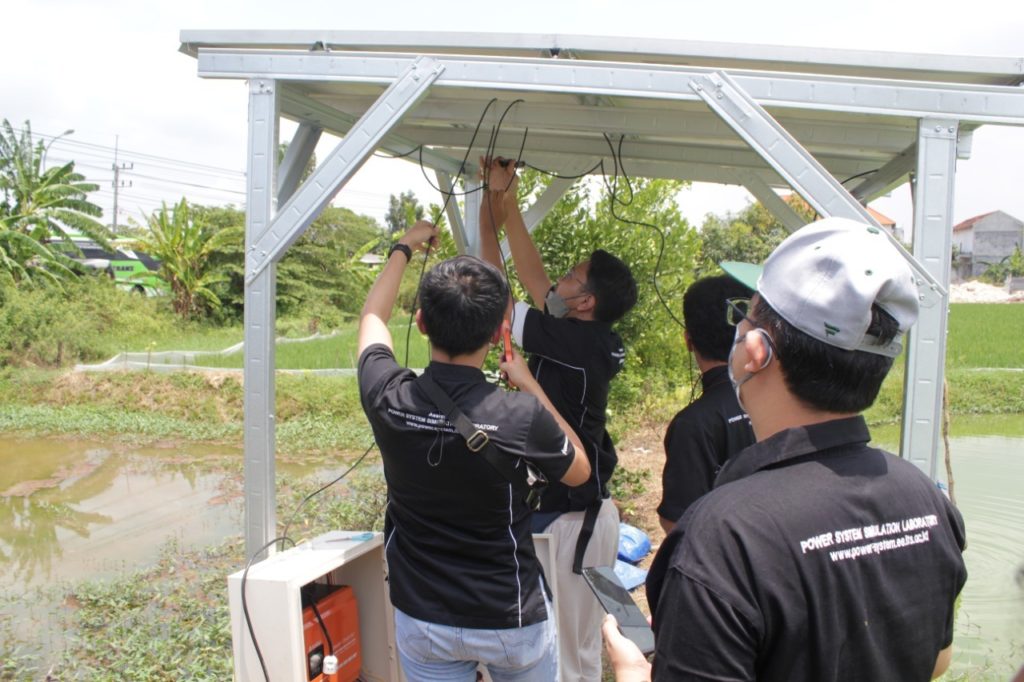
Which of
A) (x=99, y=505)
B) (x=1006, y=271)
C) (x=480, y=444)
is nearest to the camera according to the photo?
(x=480, y=444)

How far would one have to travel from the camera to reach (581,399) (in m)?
2.99

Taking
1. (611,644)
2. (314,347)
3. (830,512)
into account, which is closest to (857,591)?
(830,512)

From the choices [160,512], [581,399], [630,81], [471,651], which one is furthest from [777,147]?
[160,512]

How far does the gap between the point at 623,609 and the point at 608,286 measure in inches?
69.5

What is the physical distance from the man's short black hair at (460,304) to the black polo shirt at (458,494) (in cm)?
8

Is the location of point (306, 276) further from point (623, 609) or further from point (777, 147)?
point (623, 609)

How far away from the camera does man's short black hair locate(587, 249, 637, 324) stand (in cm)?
306

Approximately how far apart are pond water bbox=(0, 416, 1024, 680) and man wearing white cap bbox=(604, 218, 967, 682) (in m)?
3.50

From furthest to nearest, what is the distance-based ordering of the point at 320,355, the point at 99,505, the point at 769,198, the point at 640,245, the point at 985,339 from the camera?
the point at 985,339 → the point at 320,355 → the point at 99,505 → the point at 640,245 → the point at 769,198

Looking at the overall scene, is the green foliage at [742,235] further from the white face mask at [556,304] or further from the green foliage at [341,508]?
the white face mask at [556,304]

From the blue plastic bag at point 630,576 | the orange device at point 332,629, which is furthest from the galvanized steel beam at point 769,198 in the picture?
the orange device at point 332,629

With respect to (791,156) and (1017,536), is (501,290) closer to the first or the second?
(791,156)

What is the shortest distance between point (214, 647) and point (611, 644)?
3.58 metres

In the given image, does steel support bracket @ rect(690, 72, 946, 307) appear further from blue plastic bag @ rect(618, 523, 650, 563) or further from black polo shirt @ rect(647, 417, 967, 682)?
blue plastic bag @ rect(618, 523, 650, 563)
